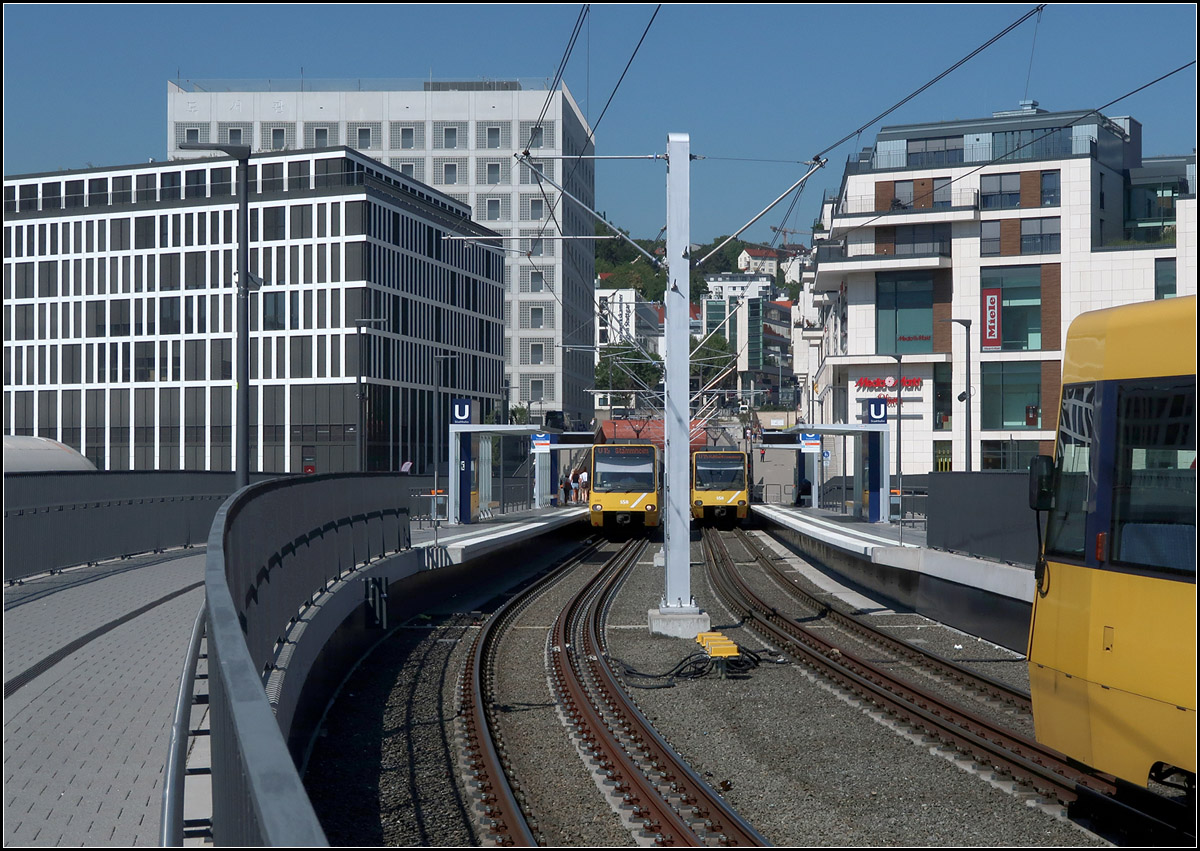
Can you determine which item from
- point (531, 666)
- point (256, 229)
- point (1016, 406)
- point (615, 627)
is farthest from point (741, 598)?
point (256, 229)

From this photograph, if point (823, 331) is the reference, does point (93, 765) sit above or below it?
below

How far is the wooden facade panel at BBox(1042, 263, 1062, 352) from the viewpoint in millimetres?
57750

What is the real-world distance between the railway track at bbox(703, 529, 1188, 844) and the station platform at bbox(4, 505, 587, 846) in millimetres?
5790

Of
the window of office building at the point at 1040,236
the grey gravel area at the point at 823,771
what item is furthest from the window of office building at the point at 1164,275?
the grey gravel area at the point at 823,771

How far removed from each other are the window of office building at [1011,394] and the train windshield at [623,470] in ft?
81.6

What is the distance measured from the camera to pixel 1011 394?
190 feet

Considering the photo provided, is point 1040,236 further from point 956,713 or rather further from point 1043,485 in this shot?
point 1043,485

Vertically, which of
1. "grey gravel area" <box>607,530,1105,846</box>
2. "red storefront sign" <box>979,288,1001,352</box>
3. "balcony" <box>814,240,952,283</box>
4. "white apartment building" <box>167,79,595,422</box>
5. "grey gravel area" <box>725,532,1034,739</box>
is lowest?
"grey gravel area" <box>725,532,1034,739</box>

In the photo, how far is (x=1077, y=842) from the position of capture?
7832 millimetres

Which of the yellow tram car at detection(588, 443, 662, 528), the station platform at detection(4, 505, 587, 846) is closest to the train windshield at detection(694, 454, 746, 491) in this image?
the yellow tram car at detection(588, 443, 662, 528)

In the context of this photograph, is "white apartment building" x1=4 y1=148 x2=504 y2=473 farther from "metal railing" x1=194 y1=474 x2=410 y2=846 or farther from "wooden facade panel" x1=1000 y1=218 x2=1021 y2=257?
"metal railing" x1=194 y1=474 x2=410 y2=846

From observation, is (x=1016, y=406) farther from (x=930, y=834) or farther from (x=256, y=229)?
(x=930, y=834)

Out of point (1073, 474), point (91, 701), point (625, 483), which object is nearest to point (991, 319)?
point (625, 483)

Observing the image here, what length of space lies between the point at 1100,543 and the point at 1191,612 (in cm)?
103
